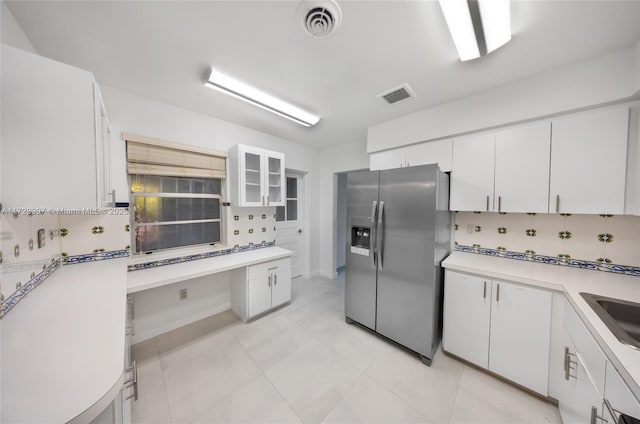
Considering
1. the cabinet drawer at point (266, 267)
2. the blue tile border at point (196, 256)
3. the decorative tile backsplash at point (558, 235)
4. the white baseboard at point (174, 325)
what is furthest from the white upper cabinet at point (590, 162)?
the white baseboard at point (174, 325)

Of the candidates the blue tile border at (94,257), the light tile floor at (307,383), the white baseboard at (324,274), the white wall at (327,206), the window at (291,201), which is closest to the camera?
the light tile floor at (307,383)

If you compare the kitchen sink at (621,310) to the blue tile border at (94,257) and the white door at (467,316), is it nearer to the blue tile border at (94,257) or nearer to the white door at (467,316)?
the white door at (467,316)

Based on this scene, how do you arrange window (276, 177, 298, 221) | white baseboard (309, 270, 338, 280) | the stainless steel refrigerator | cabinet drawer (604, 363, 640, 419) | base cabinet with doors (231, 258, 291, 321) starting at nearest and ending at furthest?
cabinet drawer (604, 363, 640, 419) < the stainless steel refrigerator < base cabinet with doors (231, 258, 291, 321) < window (276, 177, 298, 221) < white baseboard (309, 270, 338, 280)

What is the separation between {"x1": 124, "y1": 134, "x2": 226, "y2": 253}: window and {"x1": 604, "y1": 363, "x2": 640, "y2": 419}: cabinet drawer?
3.16 meters

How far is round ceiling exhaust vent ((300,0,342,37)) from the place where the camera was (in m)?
1.10

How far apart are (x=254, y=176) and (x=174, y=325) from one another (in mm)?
1954

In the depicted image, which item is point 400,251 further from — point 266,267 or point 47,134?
point 47,134

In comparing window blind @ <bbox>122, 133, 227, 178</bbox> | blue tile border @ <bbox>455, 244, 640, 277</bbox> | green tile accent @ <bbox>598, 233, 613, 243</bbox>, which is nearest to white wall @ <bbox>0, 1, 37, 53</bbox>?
window blind @ <bbox>122, 133, 227, 178</bbox>

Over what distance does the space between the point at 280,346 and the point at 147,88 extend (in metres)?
2.77

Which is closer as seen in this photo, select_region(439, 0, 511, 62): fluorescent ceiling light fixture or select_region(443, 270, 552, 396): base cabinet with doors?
select_region(439, 0, 511, 62): fluorescent ceiling light fixture

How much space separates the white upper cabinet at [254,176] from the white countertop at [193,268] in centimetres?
66

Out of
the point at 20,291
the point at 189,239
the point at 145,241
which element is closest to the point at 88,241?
the point at 145,241

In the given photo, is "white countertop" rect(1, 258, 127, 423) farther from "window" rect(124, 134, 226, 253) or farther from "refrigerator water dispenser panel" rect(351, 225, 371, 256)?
"refrigerator water dispenser panel" rect(351, 225, 371, 256)

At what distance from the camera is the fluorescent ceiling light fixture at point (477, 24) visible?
109 cm
